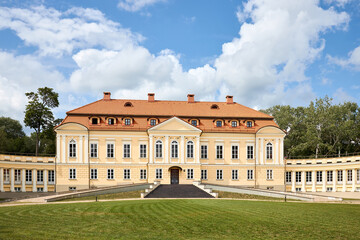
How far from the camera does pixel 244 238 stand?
13633mm

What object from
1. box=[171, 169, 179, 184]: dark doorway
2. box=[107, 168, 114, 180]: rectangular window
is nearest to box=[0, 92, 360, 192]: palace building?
box=[171, 169, 179, 184]: dark doorway

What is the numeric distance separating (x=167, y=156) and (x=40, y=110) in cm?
2232

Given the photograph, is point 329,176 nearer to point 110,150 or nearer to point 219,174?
point 219,174

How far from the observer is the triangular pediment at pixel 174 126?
49.8 meters

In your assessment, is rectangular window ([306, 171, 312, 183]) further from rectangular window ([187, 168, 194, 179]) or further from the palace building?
rectangular window ([187, 168, 194, 179])

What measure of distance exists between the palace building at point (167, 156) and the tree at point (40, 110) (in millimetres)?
8660

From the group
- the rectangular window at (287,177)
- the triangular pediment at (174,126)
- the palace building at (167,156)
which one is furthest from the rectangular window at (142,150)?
the rectangular window at (287,177)

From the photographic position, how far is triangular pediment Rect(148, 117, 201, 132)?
4984 centimetres

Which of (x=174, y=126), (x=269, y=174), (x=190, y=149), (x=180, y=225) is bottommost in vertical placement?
(x=269, y=174)

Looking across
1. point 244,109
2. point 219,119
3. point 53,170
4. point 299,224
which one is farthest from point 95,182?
point 299,224

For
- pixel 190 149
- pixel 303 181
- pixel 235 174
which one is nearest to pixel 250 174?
pixel 235 174

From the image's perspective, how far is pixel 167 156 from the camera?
1972 inches

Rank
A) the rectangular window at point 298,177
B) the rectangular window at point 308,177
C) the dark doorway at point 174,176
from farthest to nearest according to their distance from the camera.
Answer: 1. the rectangular window at point 298,177
2. the rectangular window at point 308,177
3. the dark doorway at point 174,176

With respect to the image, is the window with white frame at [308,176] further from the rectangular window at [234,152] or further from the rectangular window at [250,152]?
the rectangular window at [234,152]
